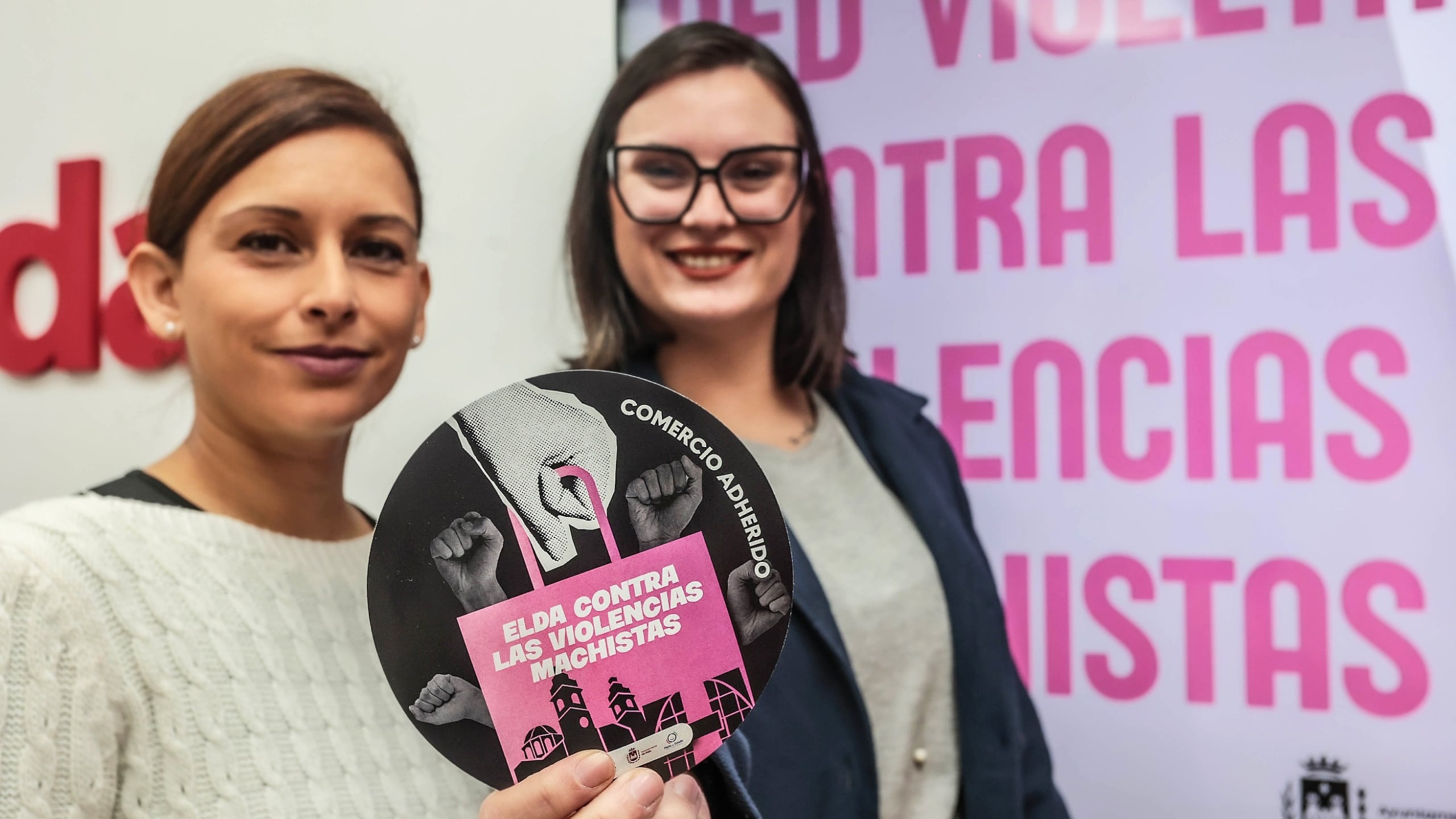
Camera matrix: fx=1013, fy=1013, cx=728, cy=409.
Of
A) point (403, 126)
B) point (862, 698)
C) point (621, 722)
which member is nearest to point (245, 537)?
point (621, 722)

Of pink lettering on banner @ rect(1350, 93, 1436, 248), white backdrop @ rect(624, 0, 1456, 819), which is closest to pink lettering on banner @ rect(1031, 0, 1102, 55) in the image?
white backdrop @ rect(624, 0, 1456, 819)

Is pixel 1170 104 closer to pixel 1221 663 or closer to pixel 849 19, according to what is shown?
pixel 849 19

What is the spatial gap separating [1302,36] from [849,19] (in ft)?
2.44

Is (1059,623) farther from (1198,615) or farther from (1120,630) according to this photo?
(1198,615)

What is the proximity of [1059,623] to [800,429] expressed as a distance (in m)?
0.63

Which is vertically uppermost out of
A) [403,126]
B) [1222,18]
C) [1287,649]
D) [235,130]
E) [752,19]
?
[752,19]

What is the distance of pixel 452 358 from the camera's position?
199 centimetres

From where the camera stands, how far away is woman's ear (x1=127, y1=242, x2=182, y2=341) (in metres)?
1.11

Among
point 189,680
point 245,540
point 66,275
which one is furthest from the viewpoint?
point 66,275

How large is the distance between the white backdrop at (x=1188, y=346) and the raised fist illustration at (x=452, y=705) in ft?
3.88

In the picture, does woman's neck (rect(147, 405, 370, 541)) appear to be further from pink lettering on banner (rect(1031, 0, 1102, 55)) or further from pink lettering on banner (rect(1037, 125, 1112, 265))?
pink lettering on banner (rect(1031, 0, 1102, 55))

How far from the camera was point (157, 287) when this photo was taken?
1.12 meters

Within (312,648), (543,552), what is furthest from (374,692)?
(543,552)

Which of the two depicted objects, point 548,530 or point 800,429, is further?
point 800,429
